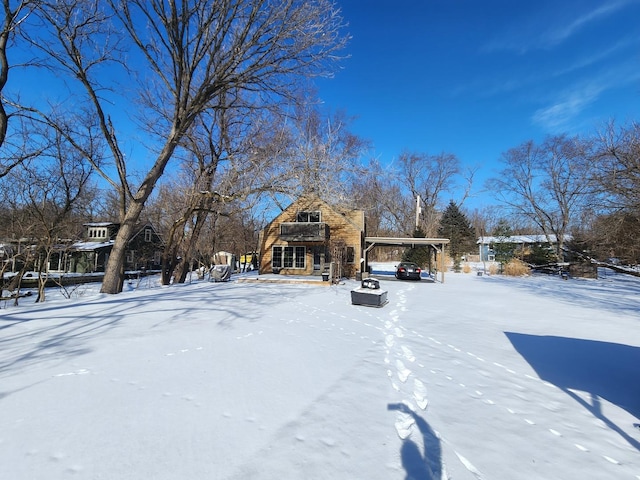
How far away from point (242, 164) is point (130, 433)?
41.0ft

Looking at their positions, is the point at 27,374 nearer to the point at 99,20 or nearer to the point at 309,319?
the point at 309,319

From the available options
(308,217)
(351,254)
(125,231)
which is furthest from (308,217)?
(125,231)

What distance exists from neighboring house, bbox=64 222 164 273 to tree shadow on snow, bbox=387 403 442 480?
30020 millimetres

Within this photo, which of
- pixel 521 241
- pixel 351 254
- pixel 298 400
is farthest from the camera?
pixel 521 241

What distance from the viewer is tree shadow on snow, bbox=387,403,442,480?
7.41 feet

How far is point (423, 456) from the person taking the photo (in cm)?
248

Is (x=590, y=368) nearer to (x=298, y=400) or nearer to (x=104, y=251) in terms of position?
(x=298, y=400)

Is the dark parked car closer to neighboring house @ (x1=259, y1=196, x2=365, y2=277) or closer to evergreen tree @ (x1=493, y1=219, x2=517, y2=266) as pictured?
neighboring house @ (x1=259, y1=196, x2=365, y2=277)

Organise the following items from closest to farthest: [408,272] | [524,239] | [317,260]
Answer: [408,272] < [317,260] < [524,239]

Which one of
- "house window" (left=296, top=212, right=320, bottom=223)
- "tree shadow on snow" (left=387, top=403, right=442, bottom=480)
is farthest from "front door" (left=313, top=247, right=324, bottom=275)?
"tree shadow on snow" (left=387, top=403, right=442, bottom=480)

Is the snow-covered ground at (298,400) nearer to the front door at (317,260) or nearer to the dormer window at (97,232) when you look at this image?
the front door at (317,260)

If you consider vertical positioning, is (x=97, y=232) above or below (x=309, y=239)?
above

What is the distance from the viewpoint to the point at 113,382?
10.8 ft

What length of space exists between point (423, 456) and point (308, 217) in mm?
19857
